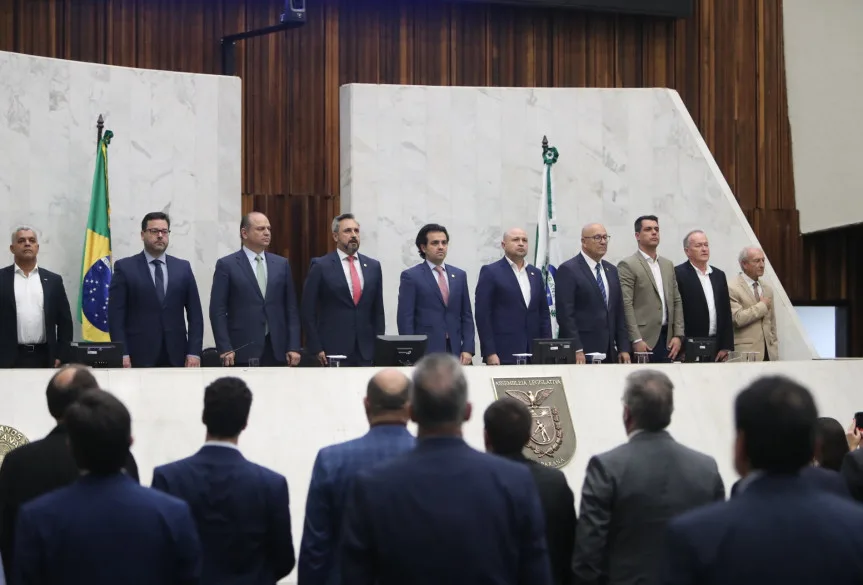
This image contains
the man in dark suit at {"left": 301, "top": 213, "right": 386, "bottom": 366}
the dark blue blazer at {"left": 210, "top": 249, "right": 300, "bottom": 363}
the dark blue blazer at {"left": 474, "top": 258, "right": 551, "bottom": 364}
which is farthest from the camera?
the dark blue blazer at {"left": 474, "top": 258, "right": 551, "bottom": 364}

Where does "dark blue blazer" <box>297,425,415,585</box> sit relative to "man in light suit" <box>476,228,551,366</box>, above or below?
below

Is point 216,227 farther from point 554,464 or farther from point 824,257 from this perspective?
point 824,257

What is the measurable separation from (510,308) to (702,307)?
1.27 meters

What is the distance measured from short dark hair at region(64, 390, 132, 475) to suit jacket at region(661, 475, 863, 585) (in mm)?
1159

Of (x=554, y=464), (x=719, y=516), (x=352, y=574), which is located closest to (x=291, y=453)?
(x=554, y=464)

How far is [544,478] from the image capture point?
344 cm

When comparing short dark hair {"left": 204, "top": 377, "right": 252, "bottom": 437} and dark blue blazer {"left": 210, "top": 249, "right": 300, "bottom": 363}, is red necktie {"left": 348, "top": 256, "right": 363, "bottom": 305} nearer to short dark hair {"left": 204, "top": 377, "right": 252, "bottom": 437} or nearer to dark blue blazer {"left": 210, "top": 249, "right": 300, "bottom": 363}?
dark blue blazer {"left": 210, "top": 249, "right": 300, "bottom": 363}

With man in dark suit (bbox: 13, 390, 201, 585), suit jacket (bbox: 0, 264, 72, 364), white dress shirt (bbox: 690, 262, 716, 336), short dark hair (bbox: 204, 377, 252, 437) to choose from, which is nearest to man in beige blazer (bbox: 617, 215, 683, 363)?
white dress shirt (bbox: 690, 262, 716, 336)

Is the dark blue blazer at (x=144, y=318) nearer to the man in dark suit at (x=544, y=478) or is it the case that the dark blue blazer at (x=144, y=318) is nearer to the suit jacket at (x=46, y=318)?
the suit jacket at (x=46, y=318)

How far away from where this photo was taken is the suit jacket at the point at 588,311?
292 inches

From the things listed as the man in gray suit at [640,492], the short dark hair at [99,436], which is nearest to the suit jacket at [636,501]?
the man in gray suit at [640,492]

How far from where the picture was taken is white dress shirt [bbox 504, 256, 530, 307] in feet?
24.4

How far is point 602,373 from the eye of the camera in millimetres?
6445

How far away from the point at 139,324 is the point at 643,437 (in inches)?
162
